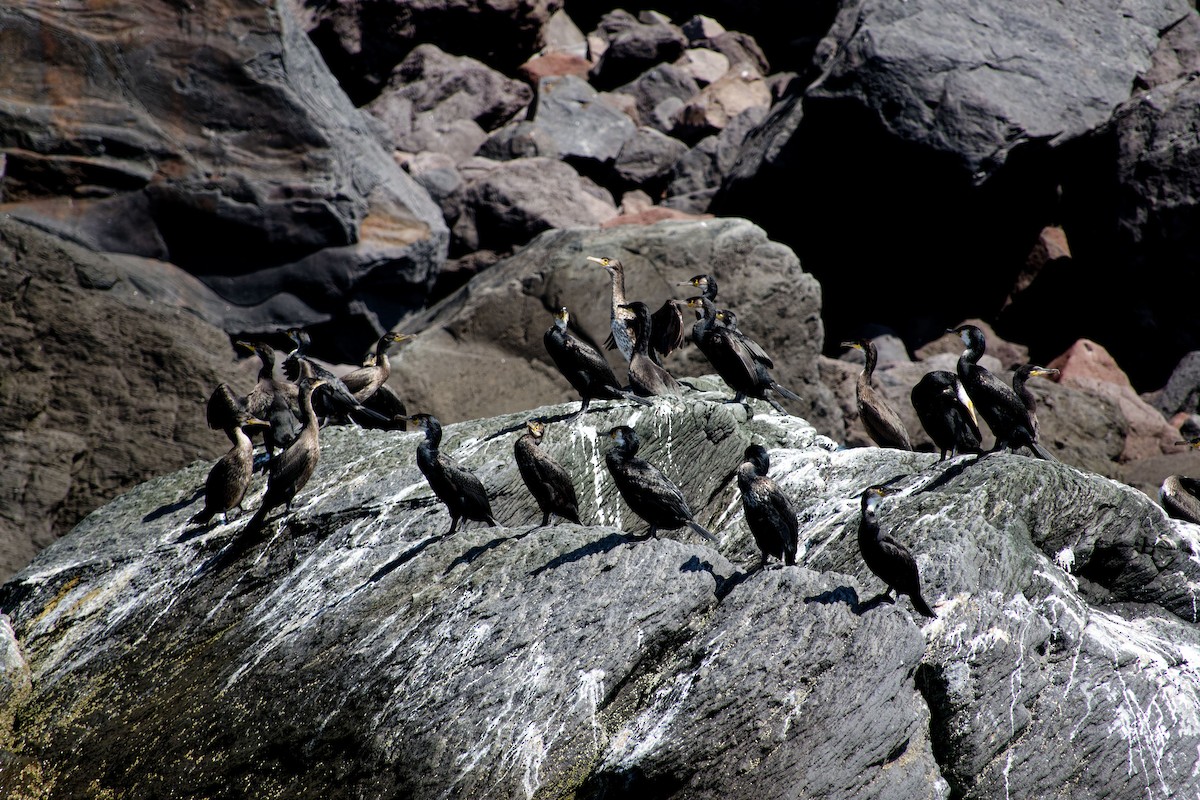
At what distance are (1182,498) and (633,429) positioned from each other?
5.44 metres

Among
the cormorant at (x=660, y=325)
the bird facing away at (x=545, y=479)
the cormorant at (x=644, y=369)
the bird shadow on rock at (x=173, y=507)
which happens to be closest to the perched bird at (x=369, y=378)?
the bird shadow on rock at (x=173, y=507)

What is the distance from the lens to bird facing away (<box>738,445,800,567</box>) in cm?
748

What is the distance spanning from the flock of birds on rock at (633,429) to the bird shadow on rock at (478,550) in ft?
1.53

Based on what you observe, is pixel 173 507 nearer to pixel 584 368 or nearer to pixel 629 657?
pixel 584 368

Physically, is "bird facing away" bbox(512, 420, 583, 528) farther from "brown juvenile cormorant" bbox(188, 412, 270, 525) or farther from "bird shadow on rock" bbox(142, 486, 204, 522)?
"bird shadow on rock" bbox(142, 486, 204, 522)

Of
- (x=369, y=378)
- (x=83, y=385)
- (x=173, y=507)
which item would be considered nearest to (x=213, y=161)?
(x=83, y=385)

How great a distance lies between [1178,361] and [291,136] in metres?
13.7

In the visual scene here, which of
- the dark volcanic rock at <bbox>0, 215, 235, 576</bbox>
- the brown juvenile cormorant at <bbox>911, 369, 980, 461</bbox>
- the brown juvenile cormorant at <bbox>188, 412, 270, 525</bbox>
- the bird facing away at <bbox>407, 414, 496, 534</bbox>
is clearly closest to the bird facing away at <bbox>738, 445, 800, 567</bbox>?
the bird facing away at <bbox>407, 414, 496, 534</bbox>

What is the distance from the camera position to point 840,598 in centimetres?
692

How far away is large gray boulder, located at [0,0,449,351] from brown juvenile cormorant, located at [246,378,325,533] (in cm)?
823

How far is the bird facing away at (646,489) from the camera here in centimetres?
762

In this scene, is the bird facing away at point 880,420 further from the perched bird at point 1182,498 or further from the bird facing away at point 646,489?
the bird facing away at point 646,489

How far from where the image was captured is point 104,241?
16203 mm

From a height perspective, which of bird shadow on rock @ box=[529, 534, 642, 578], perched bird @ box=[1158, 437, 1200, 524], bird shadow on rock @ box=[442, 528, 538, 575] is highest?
bird shadow on rock @ box=[442, 528, 538, 575]
